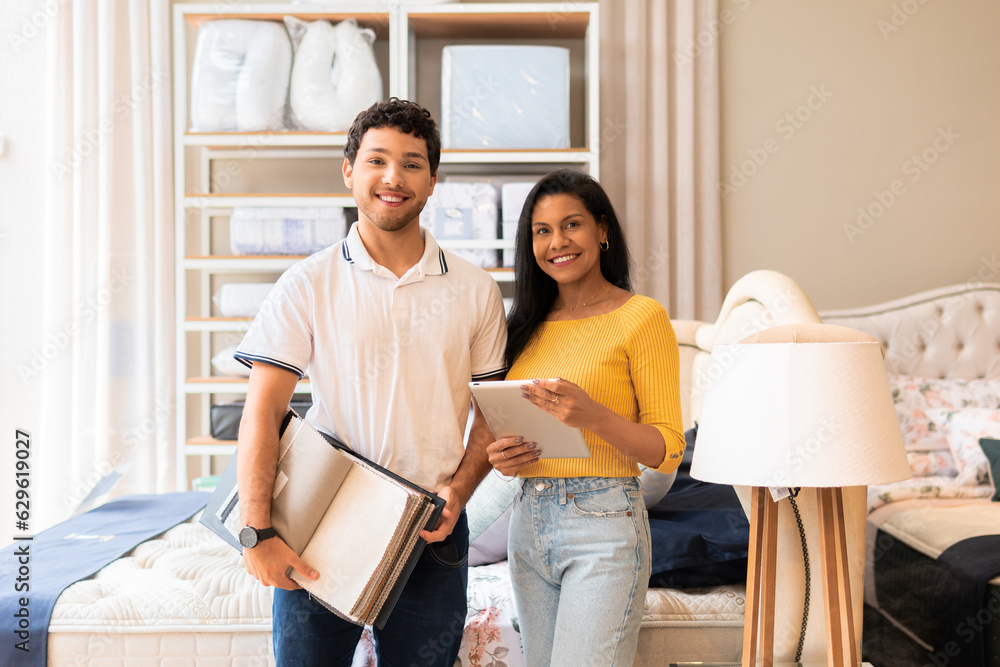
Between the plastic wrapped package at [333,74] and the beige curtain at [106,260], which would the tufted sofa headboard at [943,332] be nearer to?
the plastic wrapped package at [333,74]

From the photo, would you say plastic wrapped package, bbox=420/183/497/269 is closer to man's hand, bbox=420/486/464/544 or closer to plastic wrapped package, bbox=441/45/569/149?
plastic wrapped package, bbox=441/45/569/149

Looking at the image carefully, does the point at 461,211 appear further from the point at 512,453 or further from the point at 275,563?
the point at 275,563

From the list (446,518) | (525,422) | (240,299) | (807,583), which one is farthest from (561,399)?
(240,299)

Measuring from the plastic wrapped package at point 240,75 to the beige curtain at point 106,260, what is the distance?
0.88 ft

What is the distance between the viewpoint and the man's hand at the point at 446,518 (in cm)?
115

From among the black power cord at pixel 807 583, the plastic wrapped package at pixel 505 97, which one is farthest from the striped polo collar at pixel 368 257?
the plastic wrapped package at pixel 505 97

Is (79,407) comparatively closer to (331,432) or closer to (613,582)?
(331,432)

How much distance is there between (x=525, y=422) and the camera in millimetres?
1188

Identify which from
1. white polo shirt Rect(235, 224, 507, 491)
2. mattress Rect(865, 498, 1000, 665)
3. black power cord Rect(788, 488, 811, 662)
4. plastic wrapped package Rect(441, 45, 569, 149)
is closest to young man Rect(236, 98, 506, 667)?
white polo shirt Rect(235, 224, 507, 491)

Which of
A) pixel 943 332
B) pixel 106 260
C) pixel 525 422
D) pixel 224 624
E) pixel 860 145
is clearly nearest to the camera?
pixel 525 422

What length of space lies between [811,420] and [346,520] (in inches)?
30.7

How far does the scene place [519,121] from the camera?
271 centimetres

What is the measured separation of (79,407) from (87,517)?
604 millimetres

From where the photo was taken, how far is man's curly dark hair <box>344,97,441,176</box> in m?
1.22
